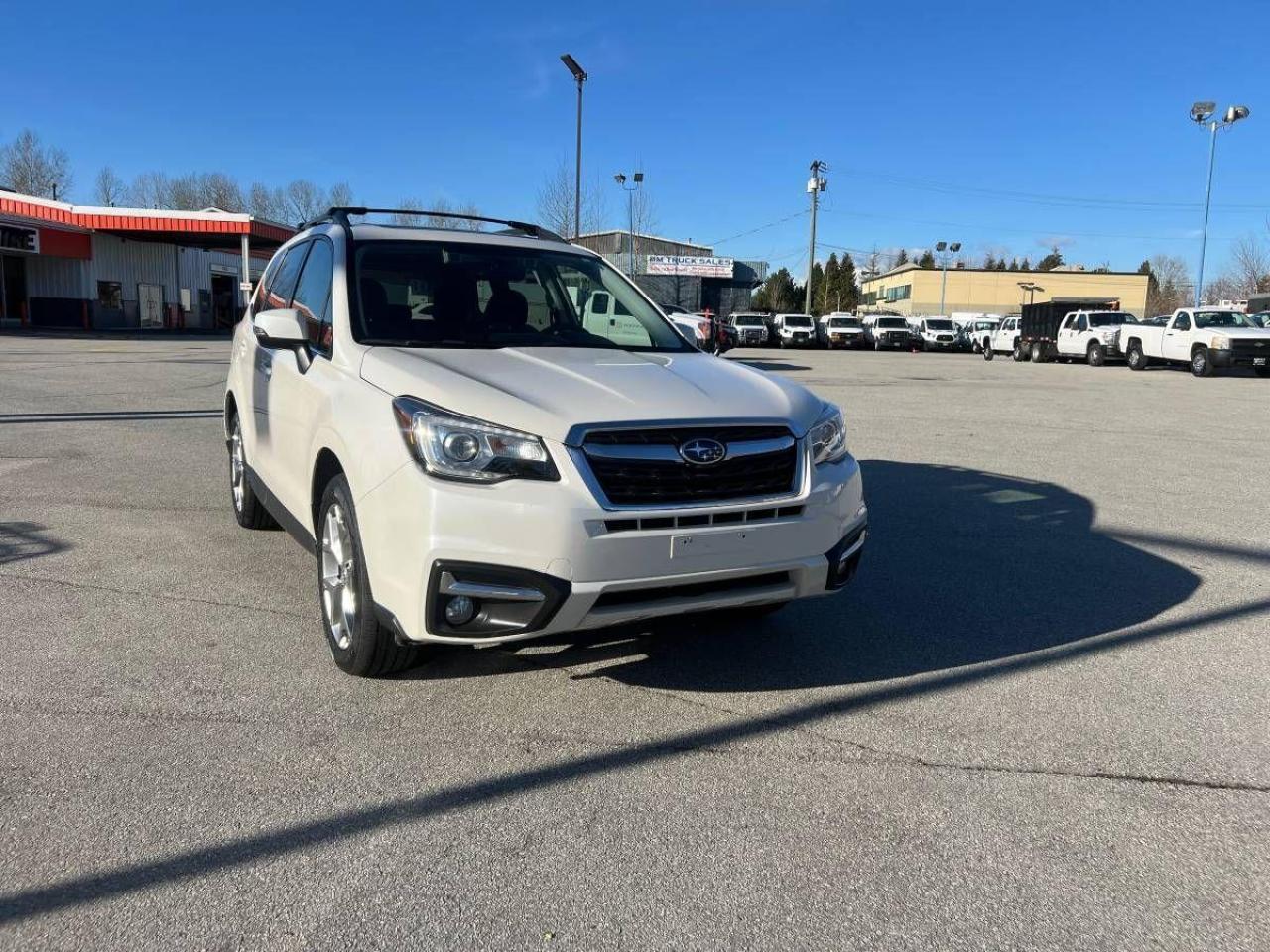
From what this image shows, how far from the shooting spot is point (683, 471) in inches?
134

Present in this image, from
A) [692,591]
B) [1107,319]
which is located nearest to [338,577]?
[692,591]

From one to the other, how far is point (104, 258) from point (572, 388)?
42440 mm

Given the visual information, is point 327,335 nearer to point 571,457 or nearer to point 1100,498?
point 571,457

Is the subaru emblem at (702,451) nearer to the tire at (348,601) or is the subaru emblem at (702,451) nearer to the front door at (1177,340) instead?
the tire at (348,601)

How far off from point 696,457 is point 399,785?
4.75ft

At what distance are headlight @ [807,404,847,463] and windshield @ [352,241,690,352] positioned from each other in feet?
3.75

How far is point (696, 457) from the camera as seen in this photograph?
11.2 ft

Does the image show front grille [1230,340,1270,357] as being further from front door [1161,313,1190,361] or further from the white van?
the white van

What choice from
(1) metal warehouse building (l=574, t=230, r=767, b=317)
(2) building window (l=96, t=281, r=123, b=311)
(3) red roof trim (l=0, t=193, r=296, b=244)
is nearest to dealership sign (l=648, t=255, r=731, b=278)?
(1) metal warehouse building (l=574, t=230, r=767, b=317)

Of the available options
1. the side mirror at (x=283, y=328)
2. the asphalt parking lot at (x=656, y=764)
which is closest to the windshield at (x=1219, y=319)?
the asphalt parking lot at (x=656, y=764)

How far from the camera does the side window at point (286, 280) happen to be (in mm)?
5410

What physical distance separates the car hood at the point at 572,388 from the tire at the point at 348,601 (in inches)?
21.2

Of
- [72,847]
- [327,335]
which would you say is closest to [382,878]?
[72,847]

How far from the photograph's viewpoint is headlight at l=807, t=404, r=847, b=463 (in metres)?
3.81
